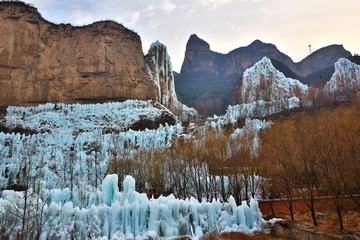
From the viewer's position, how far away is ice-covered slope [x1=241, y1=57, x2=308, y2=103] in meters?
91.9

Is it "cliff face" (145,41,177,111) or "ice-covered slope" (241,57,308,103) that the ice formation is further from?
"ice-covered slope" (241,57,308,103)

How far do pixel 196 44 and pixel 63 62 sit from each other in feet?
276

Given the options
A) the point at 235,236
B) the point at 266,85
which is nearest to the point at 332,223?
the point at 235,236

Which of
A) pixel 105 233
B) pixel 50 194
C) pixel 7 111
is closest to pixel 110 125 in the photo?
pixel 7 111

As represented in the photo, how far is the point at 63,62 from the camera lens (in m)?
76.1

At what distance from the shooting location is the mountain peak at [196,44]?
150m

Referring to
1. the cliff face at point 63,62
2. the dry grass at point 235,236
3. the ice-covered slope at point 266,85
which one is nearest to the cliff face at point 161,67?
the cliff face at point 63,62

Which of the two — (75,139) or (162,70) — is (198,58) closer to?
(162,70)

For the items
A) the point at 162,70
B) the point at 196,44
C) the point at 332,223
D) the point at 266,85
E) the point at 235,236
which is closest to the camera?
the point at 332,223

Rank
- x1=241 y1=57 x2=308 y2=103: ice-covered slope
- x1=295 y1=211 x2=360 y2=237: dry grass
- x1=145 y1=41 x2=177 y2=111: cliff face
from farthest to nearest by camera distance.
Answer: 1. x1=241 y1=57 x2=308 y2=103: ice-covered slope
2. x1=145 y1=41 x2=177 y2=111: cliff face
3. x1=295 y1=211 x2=360 y2=237: dry grass

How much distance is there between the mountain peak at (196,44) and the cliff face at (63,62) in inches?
2798

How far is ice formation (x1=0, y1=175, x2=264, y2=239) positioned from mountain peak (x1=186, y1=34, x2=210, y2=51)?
437 feet

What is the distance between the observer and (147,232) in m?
19.4

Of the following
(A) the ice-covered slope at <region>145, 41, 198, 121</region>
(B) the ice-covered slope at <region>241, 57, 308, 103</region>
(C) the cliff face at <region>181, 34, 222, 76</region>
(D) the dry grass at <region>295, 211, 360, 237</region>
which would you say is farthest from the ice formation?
(C) the cliff face at <region>181, 34, 222, 76</region>
